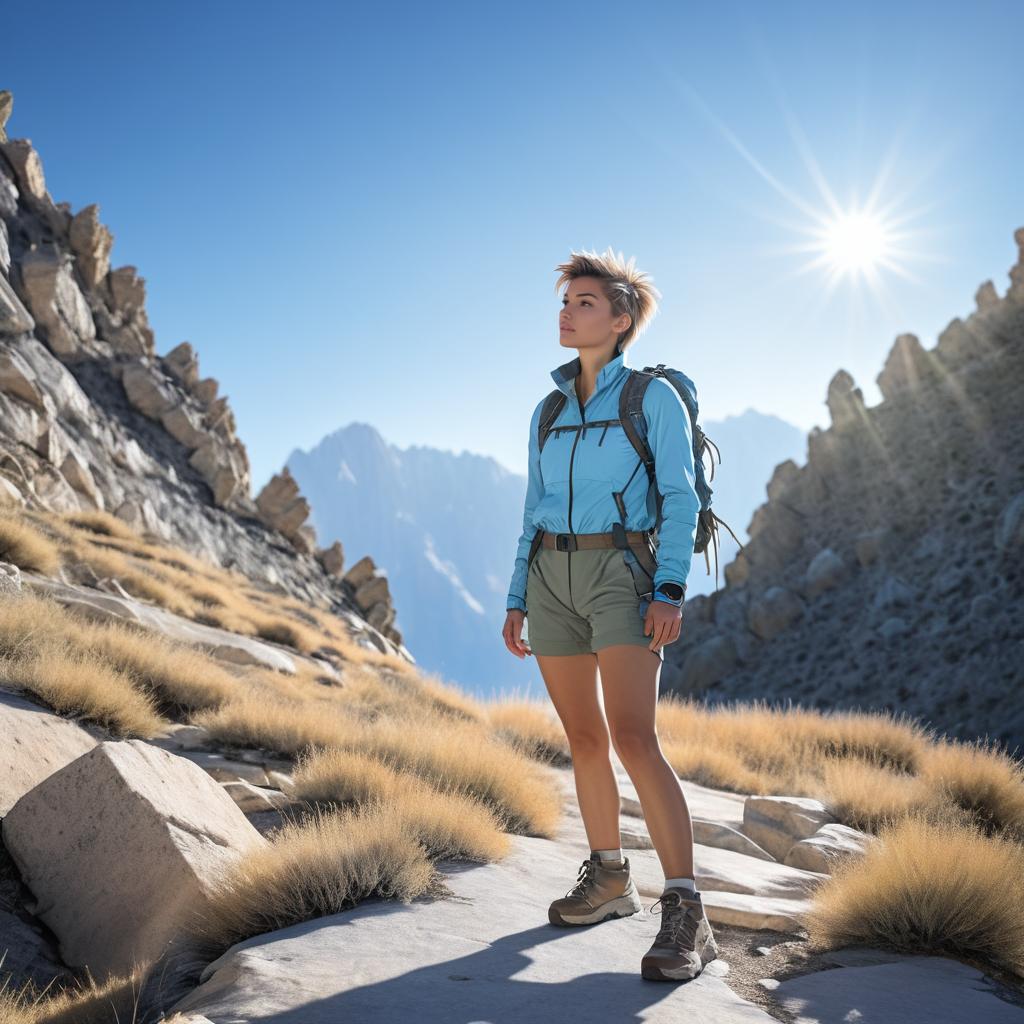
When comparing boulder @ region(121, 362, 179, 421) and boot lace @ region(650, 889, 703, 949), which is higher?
boulder @ region(121, 362, 179, 421)

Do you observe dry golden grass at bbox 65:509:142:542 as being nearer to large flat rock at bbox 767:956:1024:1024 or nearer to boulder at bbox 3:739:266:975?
boulder at bbox 3:739:266:975

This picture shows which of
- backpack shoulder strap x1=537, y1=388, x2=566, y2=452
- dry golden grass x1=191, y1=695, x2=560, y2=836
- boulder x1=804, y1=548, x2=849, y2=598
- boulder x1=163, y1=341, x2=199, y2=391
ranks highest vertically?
boulder x1=163, y1=341, x2=199, y2=391

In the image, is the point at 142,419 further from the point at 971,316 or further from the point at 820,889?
the point at 971,316

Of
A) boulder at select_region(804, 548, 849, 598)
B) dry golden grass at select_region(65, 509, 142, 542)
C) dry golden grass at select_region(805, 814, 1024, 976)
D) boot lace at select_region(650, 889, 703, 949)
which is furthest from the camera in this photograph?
boulder at select_region(804, 548, 849, 598)

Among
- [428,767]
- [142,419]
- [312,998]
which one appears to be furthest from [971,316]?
[312,998]

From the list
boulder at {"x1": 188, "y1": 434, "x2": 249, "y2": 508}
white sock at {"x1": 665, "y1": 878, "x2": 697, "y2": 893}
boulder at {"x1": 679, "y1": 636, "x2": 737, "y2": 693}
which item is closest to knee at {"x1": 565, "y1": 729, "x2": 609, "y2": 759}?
white sock at {"x1": 665, "y1": 878, "x2": 697, "y2": 893}

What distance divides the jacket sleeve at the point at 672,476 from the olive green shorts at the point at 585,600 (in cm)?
13

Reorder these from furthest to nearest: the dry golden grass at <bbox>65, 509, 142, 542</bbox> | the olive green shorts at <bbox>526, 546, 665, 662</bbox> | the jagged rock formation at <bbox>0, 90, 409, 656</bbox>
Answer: the jagged rock formation at <bbox>0, 90, 409, 656</bbox> < the dry golden grass at <bbox>65, 509, 142, 542</bbox> < the olive green shorts at <bbox>526, 546, 665, 662</bbox>

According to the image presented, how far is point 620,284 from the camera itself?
11.1 feet

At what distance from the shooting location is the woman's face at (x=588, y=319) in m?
3.33

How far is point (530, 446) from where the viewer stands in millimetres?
3598

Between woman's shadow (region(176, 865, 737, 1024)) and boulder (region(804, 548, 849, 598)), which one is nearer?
woman's shadow (region(176, 865, 737, 1024))

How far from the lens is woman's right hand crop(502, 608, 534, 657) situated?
348 centimetres

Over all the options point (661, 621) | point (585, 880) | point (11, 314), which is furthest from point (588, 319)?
point (11, 314)
